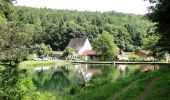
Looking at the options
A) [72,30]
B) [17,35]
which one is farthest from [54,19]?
[17,35]

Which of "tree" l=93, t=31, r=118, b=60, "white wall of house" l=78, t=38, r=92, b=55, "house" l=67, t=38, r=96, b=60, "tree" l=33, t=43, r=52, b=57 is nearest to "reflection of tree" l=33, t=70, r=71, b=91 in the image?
"tree" l=93, t=31, r=118, b=60

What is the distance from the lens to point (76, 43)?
110 metres

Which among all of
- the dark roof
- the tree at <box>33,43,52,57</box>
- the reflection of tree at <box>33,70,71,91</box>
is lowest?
the reflection of tree at <box>33,70,71,91</box>

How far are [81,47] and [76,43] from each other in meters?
2.45

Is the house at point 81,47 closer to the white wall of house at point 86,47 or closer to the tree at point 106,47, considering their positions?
the white wall of house at point 86,47

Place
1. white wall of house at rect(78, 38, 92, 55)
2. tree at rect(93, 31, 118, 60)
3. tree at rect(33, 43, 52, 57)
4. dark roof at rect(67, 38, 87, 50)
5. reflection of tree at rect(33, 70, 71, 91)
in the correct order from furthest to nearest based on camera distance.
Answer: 1. dark roof at rect(67, 38, 87, 50)
2. white wall of house at rect(78, 38, 92, 55)
3. tree at rect(33, 43, 52, 57)
4. tree at rect(93, 31, 118, 60)
5. reflection of tree at rect(33, 70, 71, 91)

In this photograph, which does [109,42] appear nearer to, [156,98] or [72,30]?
[72,30]

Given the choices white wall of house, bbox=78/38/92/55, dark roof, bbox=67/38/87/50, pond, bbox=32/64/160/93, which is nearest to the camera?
pond, bbox=32/64/160/93

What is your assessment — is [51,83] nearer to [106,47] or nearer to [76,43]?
[106,47]

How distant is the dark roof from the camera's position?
108500 mm

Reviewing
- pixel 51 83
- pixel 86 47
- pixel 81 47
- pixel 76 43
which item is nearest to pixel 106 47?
pixel 81 47

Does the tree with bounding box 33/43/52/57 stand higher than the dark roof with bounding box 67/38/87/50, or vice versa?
the dark roof with bounding box 67/38/87/50

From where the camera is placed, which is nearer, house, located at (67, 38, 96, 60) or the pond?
the pond

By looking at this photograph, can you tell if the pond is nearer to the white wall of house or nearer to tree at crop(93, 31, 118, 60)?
tree at crop(93, 31, 118, 60)
